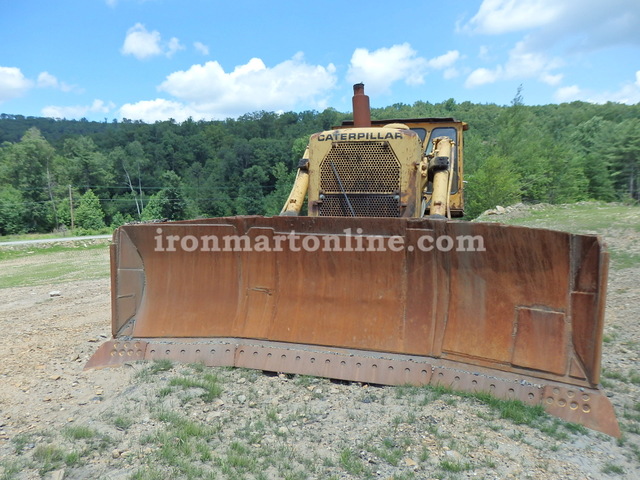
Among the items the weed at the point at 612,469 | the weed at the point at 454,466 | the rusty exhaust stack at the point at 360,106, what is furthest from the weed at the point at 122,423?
the rusty exhaust stack at the point at 360,106

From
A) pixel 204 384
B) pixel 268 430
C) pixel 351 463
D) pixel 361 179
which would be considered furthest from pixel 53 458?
pixel 361 179

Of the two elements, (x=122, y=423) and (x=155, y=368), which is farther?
(x=155, y=368)

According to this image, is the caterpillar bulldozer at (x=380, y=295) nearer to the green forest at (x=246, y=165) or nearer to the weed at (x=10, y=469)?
the weed at (x=10, y=469)

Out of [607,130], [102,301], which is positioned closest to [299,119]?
[607,130]

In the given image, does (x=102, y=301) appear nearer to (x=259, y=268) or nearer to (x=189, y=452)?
(x=259, y=268)

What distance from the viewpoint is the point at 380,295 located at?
3914 mm

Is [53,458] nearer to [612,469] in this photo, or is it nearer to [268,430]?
[268,430]

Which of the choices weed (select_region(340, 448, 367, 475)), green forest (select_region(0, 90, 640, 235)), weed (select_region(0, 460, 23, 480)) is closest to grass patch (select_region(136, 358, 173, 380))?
weed (select_region(0, 460, 23, 480))

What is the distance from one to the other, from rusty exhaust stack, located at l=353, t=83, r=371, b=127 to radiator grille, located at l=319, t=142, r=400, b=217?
825mm

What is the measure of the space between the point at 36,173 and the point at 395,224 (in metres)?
62.7

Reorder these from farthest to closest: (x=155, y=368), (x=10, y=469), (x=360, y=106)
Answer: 1. (x=360, y=106)
2. (x=155, y=368)
3. (x=10, y=469)

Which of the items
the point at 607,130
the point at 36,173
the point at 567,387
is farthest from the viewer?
the point at 36,173

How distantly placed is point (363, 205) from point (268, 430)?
104 inches

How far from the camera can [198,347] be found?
4.05 meters
